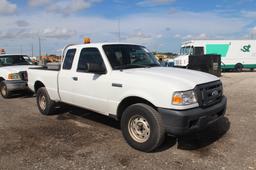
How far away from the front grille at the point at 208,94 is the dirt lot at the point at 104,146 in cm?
86

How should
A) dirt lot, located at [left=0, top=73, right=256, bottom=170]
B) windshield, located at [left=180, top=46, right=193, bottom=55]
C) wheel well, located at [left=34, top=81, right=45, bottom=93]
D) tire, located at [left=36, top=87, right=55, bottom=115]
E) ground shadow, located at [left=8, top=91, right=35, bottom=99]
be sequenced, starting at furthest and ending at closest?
1. windshield, located at [left=180, top=46, right=193, bottom=55]
2. ground shadow, located at [left=8, top=91, right=35, bottom=99]
3. wheel well, located at [left=34, top=81, right=45, bottom=93]
4. tire, located at [left=36, top=87, right=55, bottom=115]
5. dirt lot, located at [left=0, top=73, right=256, bottom=170]

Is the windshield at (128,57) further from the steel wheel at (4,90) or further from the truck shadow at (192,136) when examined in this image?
the steel wheel at (4,90)

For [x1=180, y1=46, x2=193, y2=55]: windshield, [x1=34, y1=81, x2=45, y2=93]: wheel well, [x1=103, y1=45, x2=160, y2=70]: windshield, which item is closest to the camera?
[x1=103, y1=45, x2=160, y2=70]: windshield

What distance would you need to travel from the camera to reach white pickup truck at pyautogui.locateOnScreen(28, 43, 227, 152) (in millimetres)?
3730

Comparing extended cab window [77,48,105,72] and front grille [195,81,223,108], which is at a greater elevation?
extended cab window [77,48,105,72]

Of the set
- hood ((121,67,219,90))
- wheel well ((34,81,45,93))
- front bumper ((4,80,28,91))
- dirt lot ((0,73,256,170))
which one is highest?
hood ((121,67,219,90))

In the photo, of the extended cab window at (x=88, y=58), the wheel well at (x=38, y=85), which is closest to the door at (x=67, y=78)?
the extended cab window at (x=88, y=58)

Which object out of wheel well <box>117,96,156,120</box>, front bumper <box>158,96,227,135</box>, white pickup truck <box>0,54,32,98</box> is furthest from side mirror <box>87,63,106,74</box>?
white pickup truck <box>0,54,32,98</box>

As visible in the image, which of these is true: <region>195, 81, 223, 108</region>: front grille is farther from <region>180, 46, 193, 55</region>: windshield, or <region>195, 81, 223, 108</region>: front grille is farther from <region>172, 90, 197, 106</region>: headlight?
<region>180, 46, 193, 55</region>: windshield

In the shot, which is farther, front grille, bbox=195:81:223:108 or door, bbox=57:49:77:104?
door, bbox=57:49:77:104

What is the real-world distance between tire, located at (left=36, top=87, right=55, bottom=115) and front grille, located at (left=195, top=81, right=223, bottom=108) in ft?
13.4

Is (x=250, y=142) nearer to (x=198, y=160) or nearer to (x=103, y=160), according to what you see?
(x=198, y=160)

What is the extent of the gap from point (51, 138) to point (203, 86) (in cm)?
310

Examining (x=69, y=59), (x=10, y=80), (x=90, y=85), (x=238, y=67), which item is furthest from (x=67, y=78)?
(x=238, y=67)
